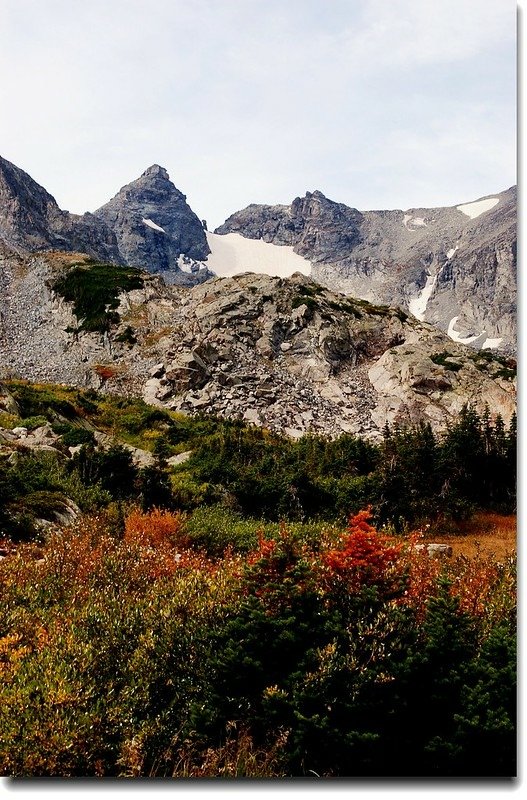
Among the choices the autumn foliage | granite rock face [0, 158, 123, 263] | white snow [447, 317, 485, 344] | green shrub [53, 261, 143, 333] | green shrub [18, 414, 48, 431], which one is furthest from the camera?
white snow [447, 317, 485, 344]

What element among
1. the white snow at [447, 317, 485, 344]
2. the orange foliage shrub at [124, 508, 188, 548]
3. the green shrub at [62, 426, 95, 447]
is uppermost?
the white snow at [447, 317, 485, 344]

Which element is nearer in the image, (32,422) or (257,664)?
(257,664)

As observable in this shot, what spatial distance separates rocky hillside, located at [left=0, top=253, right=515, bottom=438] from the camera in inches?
1602

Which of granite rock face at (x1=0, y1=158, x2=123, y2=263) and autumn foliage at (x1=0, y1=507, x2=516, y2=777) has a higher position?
granite rock face at (x1=0, y1=158, x2=123, y2=263)

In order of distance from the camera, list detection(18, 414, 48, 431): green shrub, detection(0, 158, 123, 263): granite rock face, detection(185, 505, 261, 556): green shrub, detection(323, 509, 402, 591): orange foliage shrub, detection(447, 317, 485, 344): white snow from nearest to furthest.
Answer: detection(323, 509, 402, 591): orange foliage shrub
detection(185, 505, 261, 556): green shrub
detection(18, 414, 48, 431): green shrub
detection(0, 158, 123, 263): granite rock face
detection(447, 317, 485, 344): white snow

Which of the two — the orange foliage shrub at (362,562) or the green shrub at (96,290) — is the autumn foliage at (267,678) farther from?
the green shrub at (96,290)

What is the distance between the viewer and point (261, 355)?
153 ft

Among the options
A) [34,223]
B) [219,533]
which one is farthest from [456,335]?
[219,533]

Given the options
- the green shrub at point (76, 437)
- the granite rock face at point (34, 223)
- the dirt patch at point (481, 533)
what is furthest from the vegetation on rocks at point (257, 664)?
the granite rock face at point (34, 223)

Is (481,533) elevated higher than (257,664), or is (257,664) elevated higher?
(257,664)

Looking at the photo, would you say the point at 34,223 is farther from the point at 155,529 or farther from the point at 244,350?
the point at 155,529

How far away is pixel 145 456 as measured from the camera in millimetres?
23625

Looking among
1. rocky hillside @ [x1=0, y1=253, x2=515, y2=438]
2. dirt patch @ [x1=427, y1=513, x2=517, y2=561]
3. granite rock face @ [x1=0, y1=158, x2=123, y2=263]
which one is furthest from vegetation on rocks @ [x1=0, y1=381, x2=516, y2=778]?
granite rock face @ [x1=0, y1=158, x2=123, y2=263]

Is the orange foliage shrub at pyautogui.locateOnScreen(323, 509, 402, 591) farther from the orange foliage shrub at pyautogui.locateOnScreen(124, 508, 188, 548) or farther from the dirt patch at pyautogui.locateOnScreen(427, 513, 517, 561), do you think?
the dirt patch at pyautogui.locateOnScreen(427, 513, 517, 561)
